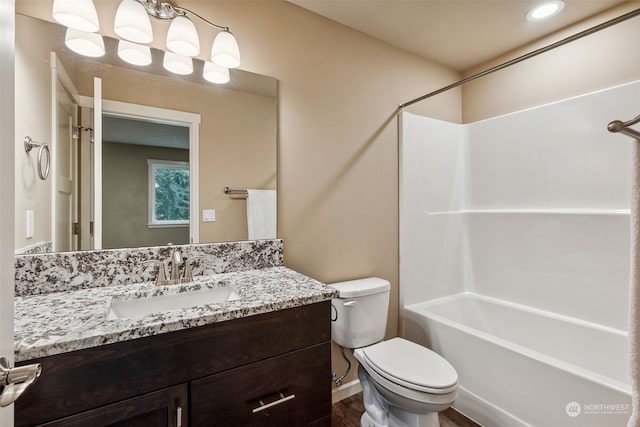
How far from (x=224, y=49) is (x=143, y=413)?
1.49m

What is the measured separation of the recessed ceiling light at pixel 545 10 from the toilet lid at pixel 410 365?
2.12 meters

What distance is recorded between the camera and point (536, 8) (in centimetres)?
173

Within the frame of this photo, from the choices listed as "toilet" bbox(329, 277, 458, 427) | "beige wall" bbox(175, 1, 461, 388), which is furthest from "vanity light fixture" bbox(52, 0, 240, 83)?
"toilet" bbox(329, 277, 458, 427)

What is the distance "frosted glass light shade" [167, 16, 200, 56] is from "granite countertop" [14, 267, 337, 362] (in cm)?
107

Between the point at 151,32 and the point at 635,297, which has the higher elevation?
the point at 151,32

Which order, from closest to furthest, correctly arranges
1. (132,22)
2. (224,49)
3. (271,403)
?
(271,403) → (132,22) → (224,49)

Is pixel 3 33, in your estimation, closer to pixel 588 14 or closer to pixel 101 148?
pixel 101 148

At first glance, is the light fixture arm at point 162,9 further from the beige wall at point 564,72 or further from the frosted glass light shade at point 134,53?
the beige wall at point 564,72

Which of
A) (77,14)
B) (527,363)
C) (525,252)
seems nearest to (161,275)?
(77,14)

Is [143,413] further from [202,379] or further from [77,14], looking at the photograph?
[77,14]

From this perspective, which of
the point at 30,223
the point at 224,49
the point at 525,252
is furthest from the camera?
the point at 525,252

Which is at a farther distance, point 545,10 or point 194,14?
point 545,10

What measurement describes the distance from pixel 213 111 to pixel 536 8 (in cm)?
200

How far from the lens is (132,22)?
3.93 ft
